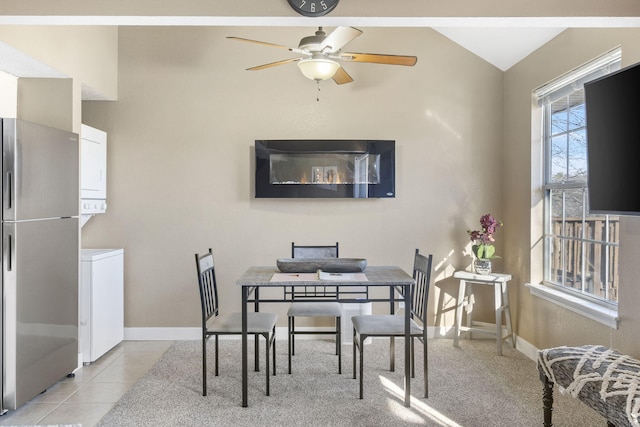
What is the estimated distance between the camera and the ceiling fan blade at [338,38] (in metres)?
2.67

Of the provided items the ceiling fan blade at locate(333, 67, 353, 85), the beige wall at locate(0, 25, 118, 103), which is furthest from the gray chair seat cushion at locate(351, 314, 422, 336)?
the beige wall at locate(0, 25, 118, 103)

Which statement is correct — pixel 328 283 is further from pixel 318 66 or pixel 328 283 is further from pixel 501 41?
pixel 501 41

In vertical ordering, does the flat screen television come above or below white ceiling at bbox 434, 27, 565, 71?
below

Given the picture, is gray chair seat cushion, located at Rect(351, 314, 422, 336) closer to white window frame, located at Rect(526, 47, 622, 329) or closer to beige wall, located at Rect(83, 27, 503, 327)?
white window frame, located at Rect(526, 47, 622, 329)

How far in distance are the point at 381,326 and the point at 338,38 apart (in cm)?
173

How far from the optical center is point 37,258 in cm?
304

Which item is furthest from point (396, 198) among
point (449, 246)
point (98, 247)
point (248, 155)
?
point (98, 247)

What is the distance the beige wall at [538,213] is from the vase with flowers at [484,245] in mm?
224

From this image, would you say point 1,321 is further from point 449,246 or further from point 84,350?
point 449,246

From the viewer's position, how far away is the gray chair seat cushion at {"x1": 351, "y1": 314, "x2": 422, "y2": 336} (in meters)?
3.07

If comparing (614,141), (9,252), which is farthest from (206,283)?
(614,141)

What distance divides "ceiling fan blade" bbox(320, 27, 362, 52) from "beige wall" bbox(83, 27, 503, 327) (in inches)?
59.0

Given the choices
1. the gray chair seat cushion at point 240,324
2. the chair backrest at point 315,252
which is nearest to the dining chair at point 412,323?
the gray chair seat cushion at point 240,324

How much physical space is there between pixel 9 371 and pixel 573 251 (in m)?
3.63
